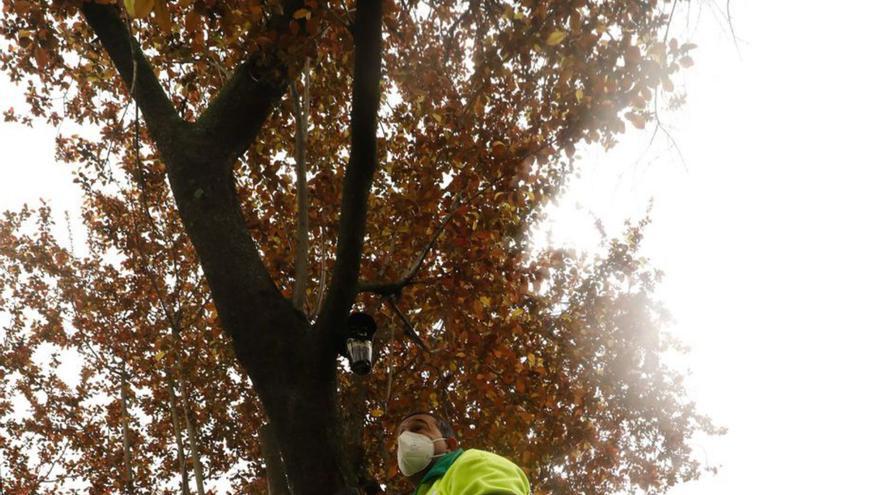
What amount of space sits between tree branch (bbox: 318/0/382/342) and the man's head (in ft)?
2.21

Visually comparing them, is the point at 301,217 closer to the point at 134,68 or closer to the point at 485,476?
the point at 134,68

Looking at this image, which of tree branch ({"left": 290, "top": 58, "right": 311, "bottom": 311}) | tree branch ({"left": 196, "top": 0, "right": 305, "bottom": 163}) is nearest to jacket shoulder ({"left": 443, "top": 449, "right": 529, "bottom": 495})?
tree branch ({"left": 290, "top": 58, "right": 311, "bottom": 311})

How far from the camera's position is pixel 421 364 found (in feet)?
26.3

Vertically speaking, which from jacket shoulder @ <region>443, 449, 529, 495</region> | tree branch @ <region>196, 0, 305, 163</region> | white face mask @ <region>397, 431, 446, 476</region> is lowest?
jacket shoulder @ <region>443, 449, 529, 495</region>

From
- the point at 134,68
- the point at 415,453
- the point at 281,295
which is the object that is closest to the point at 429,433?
the point at 415,453

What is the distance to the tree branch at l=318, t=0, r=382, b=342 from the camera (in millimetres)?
3152

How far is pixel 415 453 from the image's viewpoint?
124 inches

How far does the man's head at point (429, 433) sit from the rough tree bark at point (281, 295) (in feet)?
1.14

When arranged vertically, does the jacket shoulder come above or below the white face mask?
below

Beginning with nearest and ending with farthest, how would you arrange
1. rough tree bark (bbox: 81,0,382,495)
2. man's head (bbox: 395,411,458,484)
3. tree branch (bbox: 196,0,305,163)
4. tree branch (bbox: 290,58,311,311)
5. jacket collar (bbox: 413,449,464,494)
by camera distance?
jacket collar (bbox: 413,449,464,494) < rough tree bark (bbox: 81,0,382,495) < man's head (bbox: 395,411,458,484) < tree branch (bbox: 290,58,311,311) < tree branch (bbox: 196,0,305,163)

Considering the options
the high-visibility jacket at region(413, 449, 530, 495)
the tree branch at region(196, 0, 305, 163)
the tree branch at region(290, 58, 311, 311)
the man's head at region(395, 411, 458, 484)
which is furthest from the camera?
the tree branch at region(196, 0, 305, 163)

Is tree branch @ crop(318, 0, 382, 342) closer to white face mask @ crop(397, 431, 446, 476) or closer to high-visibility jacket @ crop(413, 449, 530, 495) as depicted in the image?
white face mask @ crop(397, 431, 446, 476)

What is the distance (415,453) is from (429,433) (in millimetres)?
142

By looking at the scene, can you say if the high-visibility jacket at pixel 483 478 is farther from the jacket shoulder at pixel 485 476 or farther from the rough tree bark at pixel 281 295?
the rough tree bark at pixel 281 295
